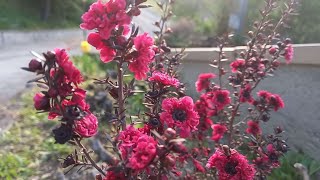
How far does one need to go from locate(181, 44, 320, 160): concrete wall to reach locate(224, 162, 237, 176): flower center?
85.9 inches

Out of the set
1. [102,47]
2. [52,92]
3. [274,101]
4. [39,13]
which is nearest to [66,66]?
[52,92]

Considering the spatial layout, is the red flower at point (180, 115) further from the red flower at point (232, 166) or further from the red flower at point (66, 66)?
the red flower at point (66, 66)

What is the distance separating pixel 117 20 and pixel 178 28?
38.3ft

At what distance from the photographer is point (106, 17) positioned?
1.33 m

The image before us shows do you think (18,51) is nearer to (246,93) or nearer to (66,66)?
(246,93)

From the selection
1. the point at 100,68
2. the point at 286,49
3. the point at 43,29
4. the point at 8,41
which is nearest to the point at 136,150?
the point at 286,49

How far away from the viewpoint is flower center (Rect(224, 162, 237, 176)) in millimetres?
1619

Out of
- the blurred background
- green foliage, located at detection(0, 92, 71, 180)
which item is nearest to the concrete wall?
the blurred background

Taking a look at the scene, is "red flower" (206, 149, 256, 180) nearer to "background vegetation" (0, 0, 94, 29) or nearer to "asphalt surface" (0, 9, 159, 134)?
"asphalt surface" (0, 9, 159, 134)

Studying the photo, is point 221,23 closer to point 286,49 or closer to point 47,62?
point 286,49

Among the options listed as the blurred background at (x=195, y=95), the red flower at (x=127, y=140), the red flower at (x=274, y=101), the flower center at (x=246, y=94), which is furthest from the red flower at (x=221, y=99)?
the red flower at (x=127, y=140)

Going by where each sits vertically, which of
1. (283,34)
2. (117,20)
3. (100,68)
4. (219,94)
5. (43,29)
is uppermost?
(117,20)

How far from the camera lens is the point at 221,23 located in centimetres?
1316

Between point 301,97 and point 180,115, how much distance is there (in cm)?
257
